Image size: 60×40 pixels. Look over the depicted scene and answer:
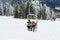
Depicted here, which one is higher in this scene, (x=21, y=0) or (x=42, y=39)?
(x=21, y=0)

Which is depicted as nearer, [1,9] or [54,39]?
[54,39]

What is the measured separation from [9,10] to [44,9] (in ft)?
16.0

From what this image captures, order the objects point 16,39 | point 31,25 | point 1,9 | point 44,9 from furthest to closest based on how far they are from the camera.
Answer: point 1,9, point 44,9, point 31,25, point 16,39

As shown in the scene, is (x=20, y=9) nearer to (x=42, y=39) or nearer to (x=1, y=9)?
(x=1, y=9)

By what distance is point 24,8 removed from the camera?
16.1 m

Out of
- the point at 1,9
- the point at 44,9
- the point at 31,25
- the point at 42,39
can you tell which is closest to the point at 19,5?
A: the point at 44,9

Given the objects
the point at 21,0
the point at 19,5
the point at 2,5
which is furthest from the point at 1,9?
the point at 21,0

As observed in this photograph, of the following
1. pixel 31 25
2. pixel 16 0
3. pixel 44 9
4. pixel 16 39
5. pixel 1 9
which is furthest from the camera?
pixel 1 9

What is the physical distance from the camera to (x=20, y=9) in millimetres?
16234

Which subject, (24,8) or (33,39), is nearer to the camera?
(33,39)

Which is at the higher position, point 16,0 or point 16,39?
point 16,0

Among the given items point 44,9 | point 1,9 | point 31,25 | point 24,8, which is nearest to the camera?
point 31,25

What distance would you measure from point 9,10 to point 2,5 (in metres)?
0.85

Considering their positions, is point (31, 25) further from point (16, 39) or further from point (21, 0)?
point (21, 0)
